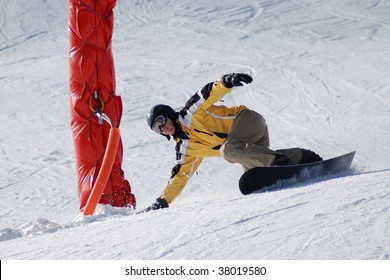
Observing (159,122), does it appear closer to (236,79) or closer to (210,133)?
(210,133)

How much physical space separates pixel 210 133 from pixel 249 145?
0.32m

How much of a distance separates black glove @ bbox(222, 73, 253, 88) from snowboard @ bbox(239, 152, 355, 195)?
63cm

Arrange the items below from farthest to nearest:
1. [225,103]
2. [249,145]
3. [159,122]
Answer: [225,103] < [249,145] < [159,122]

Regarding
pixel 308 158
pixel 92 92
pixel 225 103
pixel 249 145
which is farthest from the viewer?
pixel 225 103

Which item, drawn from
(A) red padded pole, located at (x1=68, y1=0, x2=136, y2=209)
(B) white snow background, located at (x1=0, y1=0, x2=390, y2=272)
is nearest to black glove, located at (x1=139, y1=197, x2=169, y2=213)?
(B) white snow background, located at (x1=0, y1=0, x2=390, y2=272)

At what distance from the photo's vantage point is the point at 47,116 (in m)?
11.1

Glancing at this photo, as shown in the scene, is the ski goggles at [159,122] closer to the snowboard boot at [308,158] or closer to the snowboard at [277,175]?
the snowboard at [277,175]

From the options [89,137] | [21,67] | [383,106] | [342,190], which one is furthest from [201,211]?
[21,67]

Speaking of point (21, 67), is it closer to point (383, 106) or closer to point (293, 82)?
point (293, 82)

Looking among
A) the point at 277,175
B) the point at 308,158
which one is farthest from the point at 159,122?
the point at 308,158

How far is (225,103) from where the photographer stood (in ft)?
35.6

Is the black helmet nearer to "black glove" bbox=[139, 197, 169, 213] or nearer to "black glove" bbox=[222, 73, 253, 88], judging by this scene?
"black glove" bbox=[222, 73, 253, 88]

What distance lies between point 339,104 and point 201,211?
5354 millimetres

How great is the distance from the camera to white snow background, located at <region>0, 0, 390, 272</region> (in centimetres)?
437
